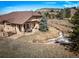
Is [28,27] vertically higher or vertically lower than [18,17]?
lower

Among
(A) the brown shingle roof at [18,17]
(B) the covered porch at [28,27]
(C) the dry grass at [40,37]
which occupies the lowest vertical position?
(C) the dry grass at [40,37]

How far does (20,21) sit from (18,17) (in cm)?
9

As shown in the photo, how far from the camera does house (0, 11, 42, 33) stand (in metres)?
4.21

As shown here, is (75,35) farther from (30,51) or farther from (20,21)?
(20,21)

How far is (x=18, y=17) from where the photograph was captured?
4.26 metres

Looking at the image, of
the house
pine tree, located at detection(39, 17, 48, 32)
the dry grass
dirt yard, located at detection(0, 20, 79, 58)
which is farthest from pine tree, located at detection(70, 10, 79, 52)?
the house

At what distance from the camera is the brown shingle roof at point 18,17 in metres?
4.22

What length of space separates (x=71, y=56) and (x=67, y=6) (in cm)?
81

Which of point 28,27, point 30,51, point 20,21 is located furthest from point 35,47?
point 20,21

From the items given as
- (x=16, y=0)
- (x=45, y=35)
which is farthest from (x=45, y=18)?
(x=16, y=0)

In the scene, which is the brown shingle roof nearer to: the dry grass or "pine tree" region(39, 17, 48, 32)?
"pine tree" region(39, 17, 48, 32)

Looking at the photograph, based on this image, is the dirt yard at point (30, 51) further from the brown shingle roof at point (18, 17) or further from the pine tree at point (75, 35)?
the brown shingle roof at point (18, 17)

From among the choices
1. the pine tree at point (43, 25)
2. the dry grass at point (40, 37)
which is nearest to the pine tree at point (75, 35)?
the dry grass at point (40, 37)

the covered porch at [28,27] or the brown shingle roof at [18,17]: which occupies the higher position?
the brown shingle roof at [18,17]
